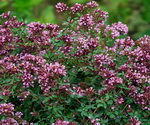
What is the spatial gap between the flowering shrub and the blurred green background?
2733 millimetres

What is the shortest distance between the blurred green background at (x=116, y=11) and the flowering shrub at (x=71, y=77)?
2733mm

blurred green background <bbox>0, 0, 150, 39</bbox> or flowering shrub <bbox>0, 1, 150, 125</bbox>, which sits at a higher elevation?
blurred green background <bbox>0, 0, 150, 39</bbox>

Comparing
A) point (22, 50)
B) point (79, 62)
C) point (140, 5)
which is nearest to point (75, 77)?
point (79, 62)

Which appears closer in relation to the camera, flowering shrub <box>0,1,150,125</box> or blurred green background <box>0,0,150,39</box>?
flowering shrub <box>0,1,150,125</box>

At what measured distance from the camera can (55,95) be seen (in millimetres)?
2084

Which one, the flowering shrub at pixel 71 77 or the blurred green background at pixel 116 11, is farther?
the blurred green background at pixel 116 11

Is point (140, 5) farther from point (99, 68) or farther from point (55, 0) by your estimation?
point (99, 68)

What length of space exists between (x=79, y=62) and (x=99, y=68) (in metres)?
0.17

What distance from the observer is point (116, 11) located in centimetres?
551

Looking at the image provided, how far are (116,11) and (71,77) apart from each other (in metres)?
3.42

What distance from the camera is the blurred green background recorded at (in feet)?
17.5

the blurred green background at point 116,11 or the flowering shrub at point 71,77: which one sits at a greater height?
the blurred green background at point 116,11

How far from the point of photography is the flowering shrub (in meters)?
2.07

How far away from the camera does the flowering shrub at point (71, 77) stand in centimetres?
207
